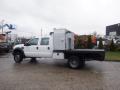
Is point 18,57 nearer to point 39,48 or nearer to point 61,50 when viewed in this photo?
point 39,48

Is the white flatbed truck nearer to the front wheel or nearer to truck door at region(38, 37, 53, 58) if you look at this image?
truck door at region(38, 37, 53, 58)

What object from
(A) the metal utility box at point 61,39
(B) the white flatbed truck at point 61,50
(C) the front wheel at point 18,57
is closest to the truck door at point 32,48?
(B) the white flatbed truck at point 61,50

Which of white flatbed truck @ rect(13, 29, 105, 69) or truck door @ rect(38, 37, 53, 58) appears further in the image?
truck door @ rect(38, 37, 53, 58)

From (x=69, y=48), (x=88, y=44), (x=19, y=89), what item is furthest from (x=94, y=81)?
(x=88, y=44)

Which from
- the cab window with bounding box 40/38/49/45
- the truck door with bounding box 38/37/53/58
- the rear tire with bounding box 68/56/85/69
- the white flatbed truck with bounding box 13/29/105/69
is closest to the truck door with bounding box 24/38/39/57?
the white flatbed truck with bounding box 13/29/105/69

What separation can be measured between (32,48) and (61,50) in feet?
8.30

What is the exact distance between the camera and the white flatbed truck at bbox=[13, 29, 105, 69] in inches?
470

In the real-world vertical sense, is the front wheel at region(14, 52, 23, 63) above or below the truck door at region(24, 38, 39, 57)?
below

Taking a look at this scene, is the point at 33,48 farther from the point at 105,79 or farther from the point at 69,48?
the point at 105,79

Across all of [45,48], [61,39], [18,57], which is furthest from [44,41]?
[18,57]

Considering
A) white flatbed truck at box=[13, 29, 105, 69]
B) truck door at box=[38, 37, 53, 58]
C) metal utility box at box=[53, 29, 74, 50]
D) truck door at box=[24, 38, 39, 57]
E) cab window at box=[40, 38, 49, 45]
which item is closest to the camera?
white flatbed truck at box=[13, 29, 105, 69]

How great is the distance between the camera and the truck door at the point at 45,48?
13.2 meters

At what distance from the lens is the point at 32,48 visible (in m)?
13.9

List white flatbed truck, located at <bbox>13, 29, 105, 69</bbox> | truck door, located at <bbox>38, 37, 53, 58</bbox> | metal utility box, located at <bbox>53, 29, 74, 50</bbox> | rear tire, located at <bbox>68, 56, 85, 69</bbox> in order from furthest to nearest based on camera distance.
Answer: truck door, located at <bbox>38, 37, 53, 58</bbox>, metal utility box, located at <bbox>53, 29, 74, 50</bbox>, rear tire, located at <bbox>68, 56, 85, 69</bbox>, white flatbed truck, located at <bbox>13, 29, 105, 69</bbox>
